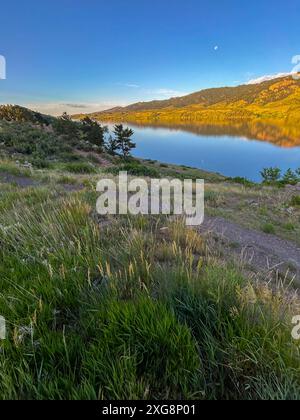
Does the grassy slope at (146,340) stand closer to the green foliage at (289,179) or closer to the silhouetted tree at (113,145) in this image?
the green foliage at (289,179)

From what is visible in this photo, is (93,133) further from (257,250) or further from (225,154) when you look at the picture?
(225,154)

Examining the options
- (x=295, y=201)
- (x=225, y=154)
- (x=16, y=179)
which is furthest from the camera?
(x=225, y=154)

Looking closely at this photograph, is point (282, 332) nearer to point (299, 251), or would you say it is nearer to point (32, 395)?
point (32, 395)

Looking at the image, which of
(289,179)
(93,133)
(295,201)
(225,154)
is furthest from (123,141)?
(225,154)

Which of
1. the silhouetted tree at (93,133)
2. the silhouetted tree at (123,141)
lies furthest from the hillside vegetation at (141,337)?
the silhouetted tree at (123,141)

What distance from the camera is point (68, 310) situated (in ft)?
7.06

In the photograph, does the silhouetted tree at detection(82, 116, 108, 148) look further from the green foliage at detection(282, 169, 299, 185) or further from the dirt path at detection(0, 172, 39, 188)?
the dirt path at detection(0, 172, 39, 188)

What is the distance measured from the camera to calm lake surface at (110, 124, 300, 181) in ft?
246

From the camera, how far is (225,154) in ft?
318

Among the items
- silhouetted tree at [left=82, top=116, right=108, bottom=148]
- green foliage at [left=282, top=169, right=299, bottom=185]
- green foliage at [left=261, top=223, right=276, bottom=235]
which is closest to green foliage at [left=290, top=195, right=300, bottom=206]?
green foliage at [left=261, top=223, right=276, bottom=235]

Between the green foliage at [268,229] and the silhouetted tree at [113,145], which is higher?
the silhouetted tree at [113,145]

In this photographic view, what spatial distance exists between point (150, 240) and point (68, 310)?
153 cm

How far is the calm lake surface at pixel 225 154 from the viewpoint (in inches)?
2958
